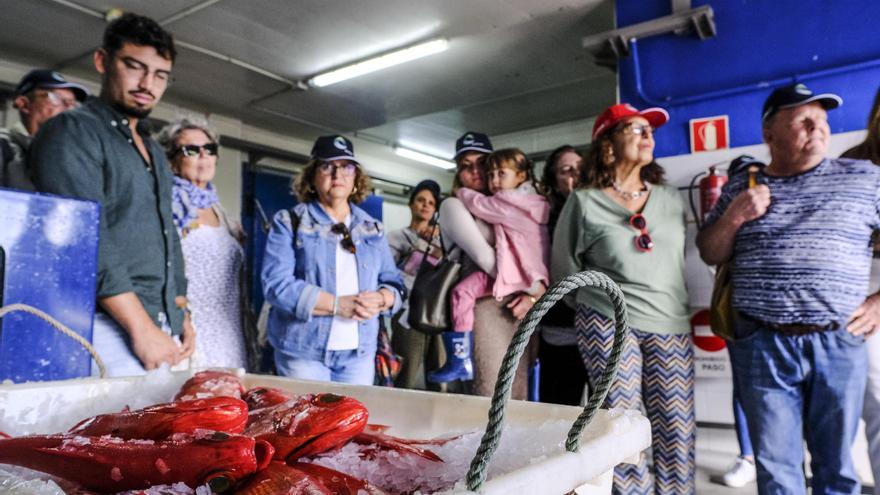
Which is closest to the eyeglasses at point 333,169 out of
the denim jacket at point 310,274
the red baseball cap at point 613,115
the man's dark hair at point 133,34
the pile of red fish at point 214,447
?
the denim jacket at point 310,274

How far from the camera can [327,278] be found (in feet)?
7.55

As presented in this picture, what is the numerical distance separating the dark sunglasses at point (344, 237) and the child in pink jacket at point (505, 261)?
0.46 m

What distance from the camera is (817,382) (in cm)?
179

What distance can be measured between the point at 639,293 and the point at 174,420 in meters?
1.67

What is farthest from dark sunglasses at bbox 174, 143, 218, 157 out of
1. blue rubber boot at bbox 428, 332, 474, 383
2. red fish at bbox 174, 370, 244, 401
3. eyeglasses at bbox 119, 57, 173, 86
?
red fish at bbox 174, 370, 244, 401

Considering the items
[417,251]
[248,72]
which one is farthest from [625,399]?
[248,72]

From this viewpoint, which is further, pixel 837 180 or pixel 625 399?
pixel 625 399

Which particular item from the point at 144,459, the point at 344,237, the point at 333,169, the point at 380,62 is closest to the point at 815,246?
the point at 344,237

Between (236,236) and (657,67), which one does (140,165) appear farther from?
(657,67)

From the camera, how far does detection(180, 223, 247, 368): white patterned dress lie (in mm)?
2467

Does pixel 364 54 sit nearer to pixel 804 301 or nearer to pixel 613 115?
pixel 613 115

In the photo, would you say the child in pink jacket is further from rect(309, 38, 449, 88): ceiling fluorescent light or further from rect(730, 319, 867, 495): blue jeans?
rect(309, 38, 449, 88): ceiling fluorescent light

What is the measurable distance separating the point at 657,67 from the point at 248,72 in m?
4.14

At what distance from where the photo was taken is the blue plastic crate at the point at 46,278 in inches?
46.8
